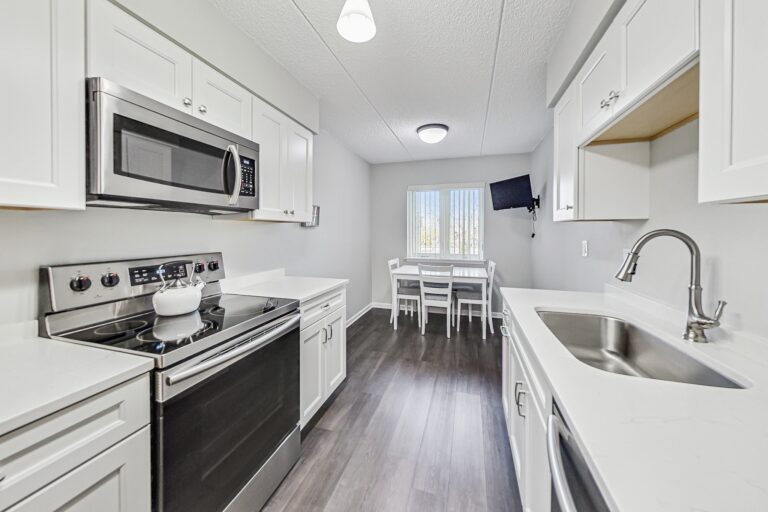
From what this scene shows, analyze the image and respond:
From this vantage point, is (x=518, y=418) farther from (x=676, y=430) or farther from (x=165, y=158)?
(x=165, y=158)

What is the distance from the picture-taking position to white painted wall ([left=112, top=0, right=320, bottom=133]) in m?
1.25

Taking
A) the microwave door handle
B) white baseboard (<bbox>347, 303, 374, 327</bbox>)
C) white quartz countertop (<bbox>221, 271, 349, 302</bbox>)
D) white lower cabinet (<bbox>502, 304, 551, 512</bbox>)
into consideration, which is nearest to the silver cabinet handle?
white lower cabinet (<bbox>502, 304, 551, 512</bbox>)

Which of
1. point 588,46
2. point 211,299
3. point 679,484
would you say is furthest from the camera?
point 211,299

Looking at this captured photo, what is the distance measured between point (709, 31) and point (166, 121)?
1.77 metres

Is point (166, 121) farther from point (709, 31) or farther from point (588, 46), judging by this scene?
point (588, 46)

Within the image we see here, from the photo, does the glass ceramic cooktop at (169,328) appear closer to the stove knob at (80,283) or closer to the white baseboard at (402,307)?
the stove knob at (80,283)

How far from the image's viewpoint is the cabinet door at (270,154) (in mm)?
1820

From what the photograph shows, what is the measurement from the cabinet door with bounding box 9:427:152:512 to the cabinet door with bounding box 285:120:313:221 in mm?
1535

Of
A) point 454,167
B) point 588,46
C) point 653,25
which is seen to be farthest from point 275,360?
point 454,167

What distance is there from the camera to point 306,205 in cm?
230

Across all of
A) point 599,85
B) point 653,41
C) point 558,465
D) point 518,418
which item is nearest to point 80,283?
point 558,465

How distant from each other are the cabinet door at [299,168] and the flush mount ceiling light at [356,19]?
2.93ft

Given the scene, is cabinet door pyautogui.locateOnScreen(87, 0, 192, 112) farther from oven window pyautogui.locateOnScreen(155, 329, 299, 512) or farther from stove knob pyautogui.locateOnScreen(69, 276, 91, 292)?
oven window pyautogui.locateOnScreen(155, 329, 299, 512)

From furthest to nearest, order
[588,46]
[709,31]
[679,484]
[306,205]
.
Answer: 1. [306,205]
2. [588,46]
3. [709,31]
4. [679,484]
